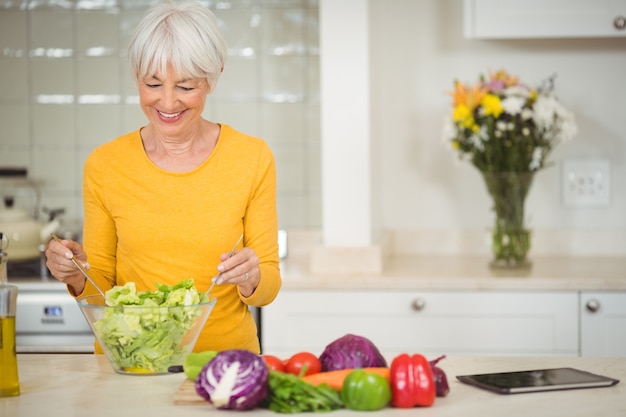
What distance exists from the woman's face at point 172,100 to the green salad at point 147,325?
0.41 metres

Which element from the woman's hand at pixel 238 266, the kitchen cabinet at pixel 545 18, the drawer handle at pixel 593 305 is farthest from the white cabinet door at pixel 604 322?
the woman's hand at pixel 238 266

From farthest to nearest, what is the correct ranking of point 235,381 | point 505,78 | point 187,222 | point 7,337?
point 505,78, point 187,222, point 7,337, point 235,381

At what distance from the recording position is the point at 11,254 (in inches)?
122

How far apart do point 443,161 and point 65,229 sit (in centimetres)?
137

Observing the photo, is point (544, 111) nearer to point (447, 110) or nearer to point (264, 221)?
point (447, 110)

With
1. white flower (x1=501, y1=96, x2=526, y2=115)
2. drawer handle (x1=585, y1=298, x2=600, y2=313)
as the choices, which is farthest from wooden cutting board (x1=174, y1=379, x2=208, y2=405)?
white flower (x1=501, y1=96, x2=526, y2=115)

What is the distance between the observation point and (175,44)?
1.85 meters

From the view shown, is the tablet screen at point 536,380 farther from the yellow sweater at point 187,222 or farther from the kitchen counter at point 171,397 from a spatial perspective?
the yellow sweater at point 187,222

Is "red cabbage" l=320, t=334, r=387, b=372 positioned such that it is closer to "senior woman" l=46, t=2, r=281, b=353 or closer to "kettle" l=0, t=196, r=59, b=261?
"senior woman" l=46, t=2, r=281, b=353

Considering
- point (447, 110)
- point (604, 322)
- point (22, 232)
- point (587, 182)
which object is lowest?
point (604, 322)

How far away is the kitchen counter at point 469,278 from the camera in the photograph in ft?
9.06

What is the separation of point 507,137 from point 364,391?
1.73 m

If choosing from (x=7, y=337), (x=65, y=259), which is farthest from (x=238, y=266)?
(x=7, y=337)

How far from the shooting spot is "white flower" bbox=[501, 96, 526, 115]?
2895 mm
